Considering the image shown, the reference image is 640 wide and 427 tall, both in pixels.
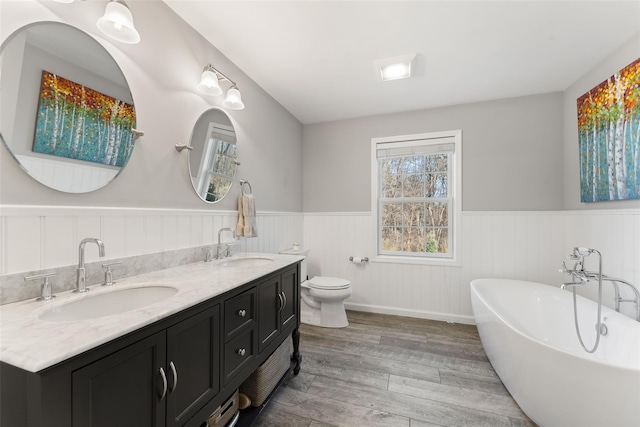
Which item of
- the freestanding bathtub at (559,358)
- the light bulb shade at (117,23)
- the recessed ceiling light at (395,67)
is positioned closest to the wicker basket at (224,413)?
the freestanding bathtub at (559,358)

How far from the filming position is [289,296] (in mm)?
1825

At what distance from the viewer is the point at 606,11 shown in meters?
1.60

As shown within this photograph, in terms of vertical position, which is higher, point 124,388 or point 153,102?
point 153,102

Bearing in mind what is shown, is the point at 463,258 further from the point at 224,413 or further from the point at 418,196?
the point at 224,413

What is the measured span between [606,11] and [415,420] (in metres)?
2.72

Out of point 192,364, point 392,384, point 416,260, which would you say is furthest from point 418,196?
point 192,364

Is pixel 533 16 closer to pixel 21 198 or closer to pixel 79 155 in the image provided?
pixel 79 155

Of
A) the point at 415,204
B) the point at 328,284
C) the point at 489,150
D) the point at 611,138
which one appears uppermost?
the point at 489,150

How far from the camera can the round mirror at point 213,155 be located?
1.78 m

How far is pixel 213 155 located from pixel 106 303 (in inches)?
45.7

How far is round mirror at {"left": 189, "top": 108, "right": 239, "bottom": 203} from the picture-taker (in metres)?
1.78

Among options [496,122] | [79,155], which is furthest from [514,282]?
[79,155]

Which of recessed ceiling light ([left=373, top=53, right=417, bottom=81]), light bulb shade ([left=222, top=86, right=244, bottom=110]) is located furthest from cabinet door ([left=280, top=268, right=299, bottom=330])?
recessed ceiling light ([left=373, top=53, right=417, bottom=81])

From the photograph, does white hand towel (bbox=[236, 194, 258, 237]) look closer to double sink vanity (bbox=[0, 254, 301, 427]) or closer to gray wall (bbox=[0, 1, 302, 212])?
gray wall (bbox=[0, 1, 302, 212])
